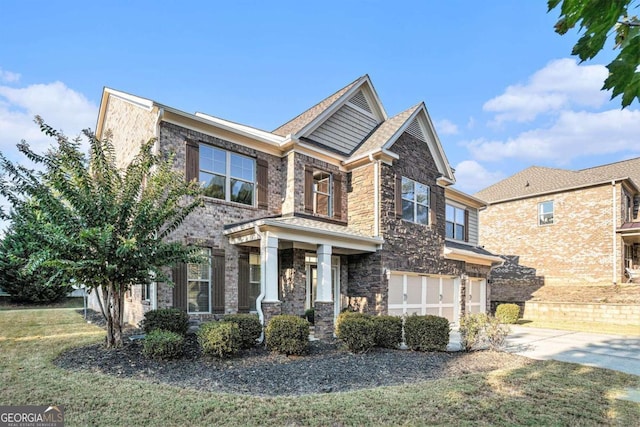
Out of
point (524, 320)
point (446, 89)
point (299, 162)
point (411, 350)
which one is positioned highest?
point (446, 89)

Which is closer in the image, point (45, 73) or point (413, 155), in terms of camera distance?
point (45, 73)

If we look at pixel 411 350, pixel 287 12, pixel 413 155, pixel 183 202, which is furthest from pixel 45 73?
pixel 411 350

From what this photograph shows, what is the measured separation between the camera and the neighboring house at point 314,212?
10266 millimetres

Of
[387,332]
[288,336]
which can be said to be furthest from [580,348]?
[288,336]

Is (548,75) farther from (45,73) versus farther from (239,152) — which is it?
(45,73)

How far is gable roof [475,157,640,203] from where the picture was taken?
21703mm

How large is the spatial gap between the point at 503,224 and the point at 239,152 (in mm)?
19393

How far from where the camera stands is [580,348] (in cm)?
1005

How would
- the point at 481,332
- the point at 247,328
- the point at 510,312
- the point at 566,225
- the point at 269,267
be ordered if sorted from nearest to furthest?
the point at 247,328 < the point at 481,332 < the point at 269,267 < the point at 510,312 < the point at 566,225

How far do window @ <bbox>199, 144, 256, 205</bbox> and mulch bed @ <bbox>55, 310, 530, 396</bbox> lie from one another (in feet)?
13.8

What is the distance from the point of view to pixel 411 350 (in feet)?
29.7

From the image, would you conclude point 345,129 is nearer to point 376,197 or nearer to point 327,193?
point 327,193

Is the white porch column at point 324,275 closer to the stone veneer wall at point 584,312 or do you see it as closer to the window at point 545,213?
the stone veneer wall at point 584,312

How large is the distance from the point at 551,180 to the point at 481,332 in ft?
59.4
